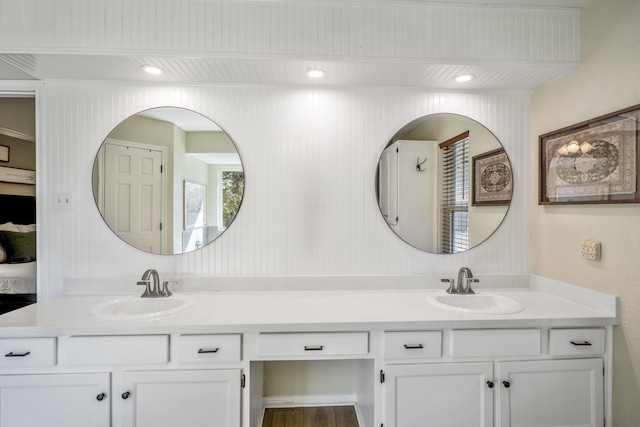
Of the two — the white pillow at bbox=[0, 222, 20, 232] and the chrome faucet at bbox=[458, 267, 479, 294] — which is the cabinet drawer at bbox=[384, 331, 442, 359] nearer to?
the chrome faucet at bbox=[458, 267, 479, 294]

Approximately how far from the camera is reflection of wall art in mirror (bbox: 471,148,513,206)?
1867 mm

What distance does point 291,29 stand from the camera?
1.49 metres

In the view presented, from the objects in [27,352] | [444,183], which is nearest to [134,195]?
[27,352]

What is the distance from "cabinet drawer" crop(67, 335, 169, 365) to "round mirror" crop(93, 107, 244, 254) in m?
0.60

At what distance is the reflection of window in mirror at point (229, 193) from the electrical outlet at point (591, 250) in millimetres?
1897

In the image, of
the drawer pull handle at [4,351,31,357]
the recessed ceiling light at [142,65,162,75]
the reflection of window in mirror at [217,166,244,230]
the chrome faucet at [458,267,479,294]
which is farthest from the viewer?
the reflection of window in mirror at [217,166,244,230]

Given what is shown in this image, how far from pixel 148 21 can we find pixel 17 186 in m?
1.27

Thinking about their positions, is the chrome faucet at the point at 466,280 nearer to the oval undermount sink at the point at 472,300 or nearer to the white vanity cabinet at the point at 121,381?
the oval undermount sink at the point at 472,300

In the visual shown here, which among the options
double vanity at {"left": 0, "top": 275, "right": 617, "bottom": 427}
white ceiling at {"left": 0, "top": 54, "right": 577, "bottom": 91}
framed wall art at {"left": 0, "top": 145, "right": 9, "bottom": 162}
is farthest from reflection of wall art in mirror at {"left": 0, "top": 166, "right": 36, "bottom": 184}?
double vanity at {"left": 0, "top": 275, "right": 617, "bottom": 427}

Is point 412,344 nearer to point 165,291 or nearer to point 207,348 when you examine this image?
point 207,348

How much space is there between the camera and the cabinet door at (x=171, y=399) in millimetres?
1283

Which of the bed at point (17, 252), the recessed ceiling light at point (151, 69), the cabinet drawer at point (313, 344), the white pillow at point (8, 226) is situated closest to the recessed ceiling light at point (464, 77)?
the cabinet drawer at point (313, 344)

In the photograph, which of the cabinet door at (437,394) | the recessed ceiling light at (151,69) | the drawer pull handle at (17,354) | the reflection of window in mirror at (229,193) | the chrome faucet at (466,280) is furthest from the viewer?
the reflection of window in mirror at (229,193)

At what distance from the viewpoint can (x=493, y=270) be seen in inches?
74.5
